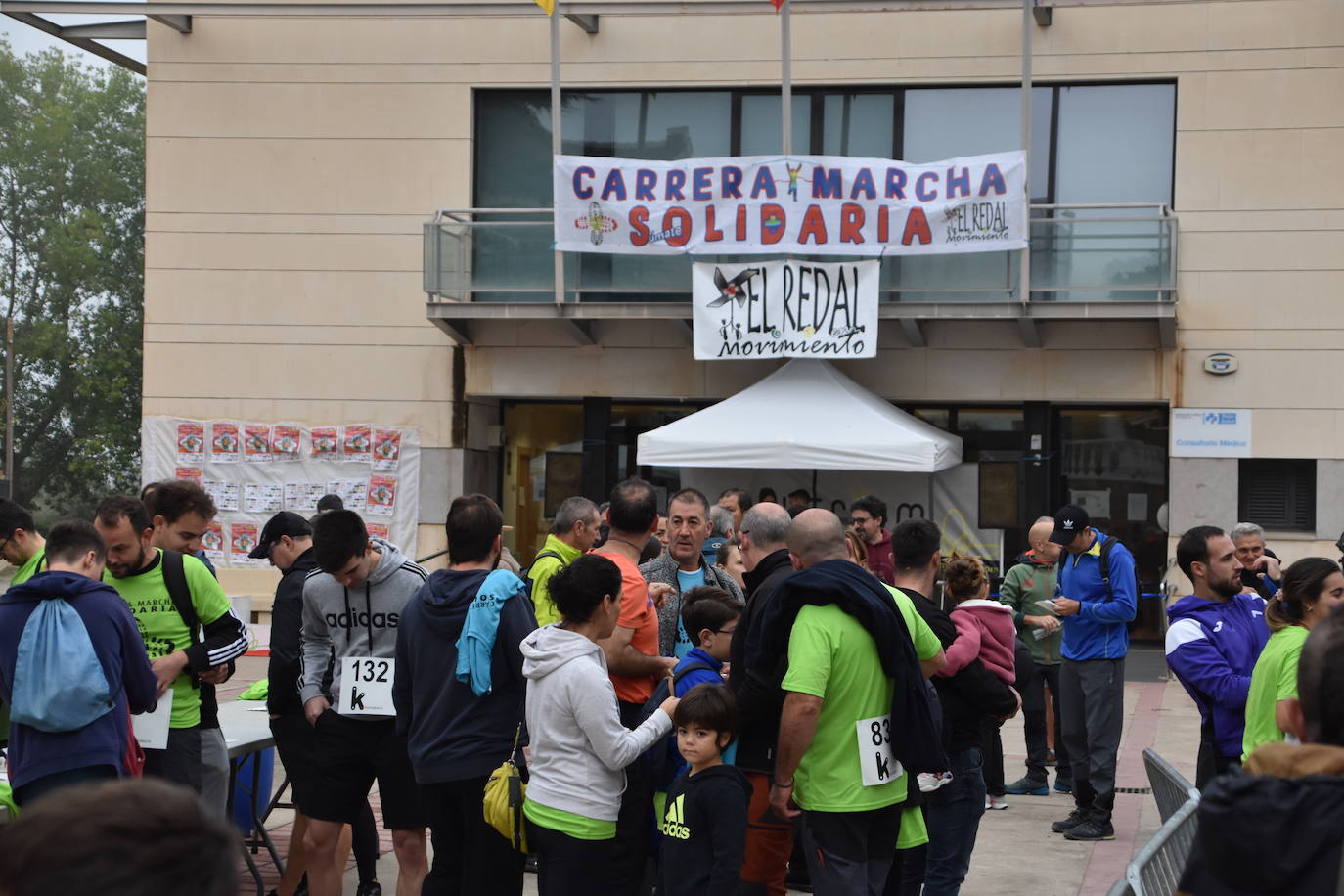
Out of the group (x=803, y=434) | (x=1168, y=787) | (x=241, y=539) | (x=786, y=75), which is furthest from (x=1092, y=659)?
(x=241, y=539)

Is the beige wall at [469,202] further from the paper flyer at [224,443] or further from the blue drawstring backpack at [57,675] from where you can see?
the blue drawstring backpack at [57,675]

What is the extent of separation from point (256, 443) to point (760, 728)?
46.4ft

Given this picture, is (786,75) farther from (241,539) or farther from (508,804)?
(508,804)

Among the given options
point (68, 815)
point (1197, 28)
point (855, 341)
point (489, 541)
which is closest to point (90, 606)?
point (489, 541)

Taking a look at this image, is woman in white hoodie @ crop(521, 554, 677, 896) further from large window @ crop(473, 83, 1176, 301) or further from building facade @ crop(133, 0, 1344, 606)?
large window @ crop(473, 83, 1176, 301)

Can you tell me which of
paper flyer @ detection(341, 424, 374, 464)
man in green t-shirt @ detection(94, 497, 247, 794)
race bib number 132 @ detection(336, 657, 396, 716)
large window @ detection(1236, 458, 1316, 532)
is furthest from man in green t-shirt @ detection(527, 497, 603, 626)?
large window @ detection(1236, 458, 1316, 532)

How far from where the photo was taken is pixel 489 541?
563 cm

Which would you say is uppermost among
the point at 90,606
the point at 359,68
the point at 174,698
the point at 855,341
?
the point at 359,68

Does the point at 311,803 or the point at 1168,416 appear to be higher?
the point at 1168,416

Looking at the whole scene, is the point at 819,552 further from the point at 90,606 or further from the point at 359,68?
the point at 359,68

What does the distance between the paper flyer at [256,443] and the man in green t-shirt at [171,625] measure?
40.8 feet

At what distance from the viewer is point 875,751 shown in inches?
194

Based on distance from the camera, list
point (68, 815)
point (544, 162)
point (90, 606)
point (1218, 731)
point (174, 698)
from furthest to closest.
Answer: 1. point (544, 162)
2. point (174, 698)
3. point (1218, 731)
4. point (90, 606)
5. point (68, 815)

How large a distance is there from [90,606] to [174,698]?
1045 mm
